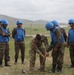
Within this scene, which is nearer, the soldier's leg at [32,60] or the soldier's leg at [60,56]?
the soldier's leg at [60,56]

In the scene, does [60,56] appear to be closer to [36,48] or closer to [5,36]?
[36,48]

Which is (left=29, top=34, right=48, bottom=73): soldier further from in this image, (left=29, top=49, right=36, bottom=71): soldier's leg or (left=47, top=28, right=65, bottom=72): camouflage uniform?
(left=47, top=28, right=65, bottom=72): camouflage uniform

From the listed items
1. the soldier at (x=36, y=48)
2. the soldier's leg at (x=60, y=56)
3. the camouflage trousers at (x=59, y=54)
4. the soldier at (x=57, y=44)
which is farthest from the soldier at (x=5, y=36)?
the soldier's leg at (x=60, y=56)

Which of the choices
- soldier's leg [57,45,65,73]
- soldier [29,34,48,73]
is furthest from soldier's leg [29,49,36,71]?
soldier's leg [57,45,65,73]

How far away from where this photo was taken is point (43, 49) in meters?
13.1

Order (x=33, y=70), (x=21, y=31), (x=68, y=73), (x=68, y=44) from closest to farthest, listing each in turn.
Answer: (x=68, y=73) < (x=33, y=70) < (x=68, y=44) < (x=21, y=31)

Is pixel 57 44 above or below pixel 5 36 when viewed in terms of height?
below

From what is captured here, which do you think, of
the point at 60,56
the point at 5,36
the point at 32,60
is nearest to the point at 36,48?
the point at 32,60

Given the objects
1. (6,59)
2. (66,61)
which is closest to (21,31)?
(6,59)

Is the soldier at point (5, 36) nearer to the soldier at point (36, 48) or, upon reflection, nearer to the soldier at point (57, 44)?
the soldier at point (36, 48)

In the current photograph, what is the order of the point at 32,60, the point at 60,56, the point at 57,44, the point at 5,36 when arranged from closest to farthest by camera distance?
the point at 57,44
the point at 60,56
the point at 32,60
the point at 5,36

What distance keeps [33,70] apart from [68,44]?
2208 mm

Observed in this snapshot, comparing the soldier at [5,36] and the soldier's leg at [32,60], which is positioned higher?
the soldier at [5,36]

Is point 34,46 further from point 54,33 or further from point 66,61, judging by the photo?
point 66,61
